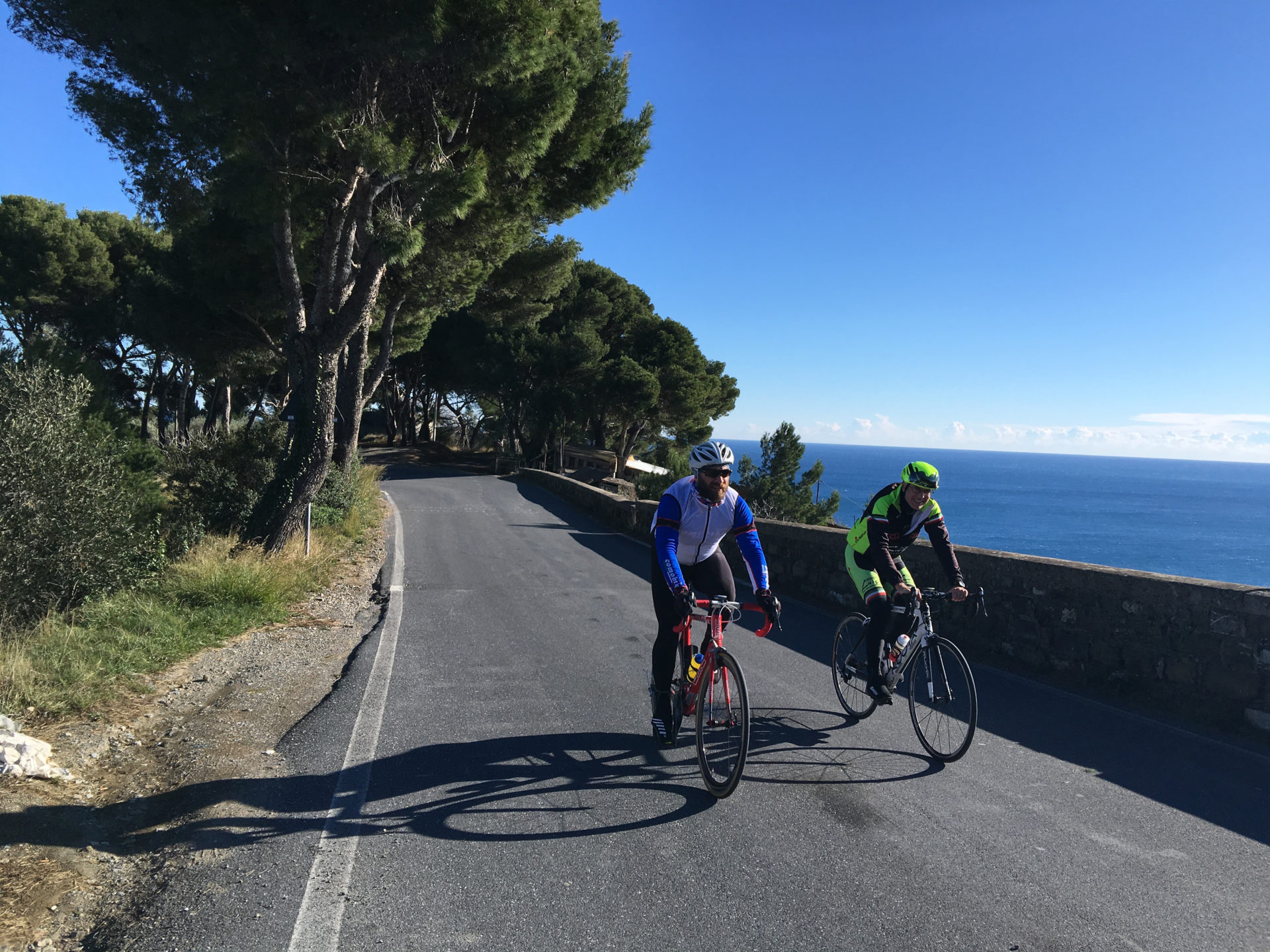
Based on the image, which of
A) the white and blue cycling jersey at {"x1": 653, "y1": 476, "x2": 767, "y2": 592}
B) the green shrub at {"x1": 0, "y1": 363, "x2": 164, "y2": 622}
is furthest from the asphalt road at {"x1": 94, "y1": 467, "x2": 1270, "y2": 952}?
the green shrub at {"x1": 0, "y1": 363, "x2": 164, "y2": 622}

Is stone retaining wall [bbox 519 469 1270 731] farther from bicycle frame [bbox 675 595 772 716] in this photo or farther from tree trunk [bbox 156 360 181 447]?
tree trunk [bbox 156 360 181 447]

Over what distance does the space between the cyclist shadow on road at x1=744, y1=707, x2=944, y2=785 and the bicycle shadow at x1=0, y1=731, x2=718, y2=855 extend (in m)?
0.50

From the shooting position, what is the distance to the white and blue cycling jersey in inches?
176

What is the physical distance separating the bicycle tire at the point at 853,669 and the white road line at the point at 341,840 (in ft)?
10.6

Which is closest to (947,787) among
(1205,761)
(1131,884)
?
(1131,884)

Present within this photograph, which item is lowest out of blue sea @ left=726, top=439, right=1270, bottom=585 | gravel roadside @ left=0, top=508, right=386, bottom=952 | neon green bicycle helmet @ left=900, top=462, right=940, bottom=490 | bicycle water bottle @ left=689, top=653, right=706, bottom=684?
blue sea @ left=726, top=439, right=1270, bottom=585

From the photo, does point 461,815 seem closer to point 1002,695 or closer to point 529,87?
point 1002,695

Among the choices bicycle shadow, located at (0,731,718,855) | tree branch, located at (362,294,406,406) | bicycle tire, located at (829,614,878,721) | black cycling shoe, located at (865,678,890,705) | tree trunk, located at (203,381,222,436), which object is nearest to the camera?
bicycle shadow, located at (0,731,718,855)

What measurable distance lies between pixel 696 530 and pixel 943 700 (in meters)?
1.90

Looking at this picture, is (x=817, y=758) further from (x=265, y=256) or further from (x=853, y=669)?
(x=265, y=256)

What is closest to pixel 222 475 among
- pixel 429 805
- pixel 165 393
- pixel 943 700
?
pixel 429 805

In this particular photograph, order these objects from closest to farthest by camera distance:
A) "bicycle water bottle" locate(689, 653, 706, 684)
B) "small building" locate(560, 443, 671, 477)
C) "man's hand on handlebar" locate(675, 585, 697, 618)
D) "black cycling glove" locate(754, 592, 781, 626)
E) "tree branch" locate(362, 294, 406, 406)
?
"man's hand on handlebar" locate(675, 585, 697, 618), "black cycling glove" locate(754, 592, 781, 626), "bicycle water bottle" locate(689, 653, 706, 684), "tree branch" locate(362, 294, 406, 406), "small building" locate(560, 443, 671, 477)

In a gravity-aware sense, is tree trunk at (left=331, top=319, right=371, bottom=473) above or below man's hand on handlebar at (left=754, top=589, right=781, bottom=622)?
above

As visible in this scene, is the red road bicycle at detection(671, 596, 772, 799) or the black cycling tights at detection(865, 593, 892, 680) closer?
the red road bicycle at detection(671, 596, 772, 799)
